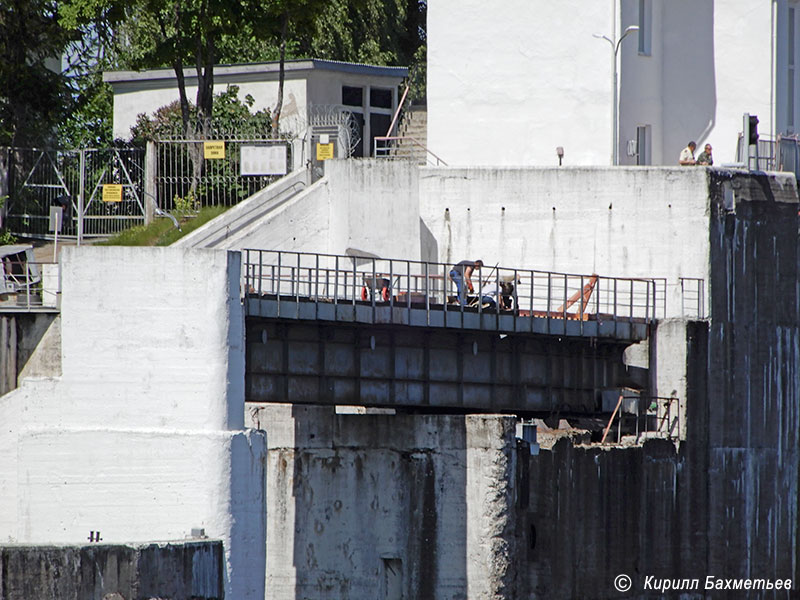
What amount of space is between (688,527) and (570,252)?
7537mm

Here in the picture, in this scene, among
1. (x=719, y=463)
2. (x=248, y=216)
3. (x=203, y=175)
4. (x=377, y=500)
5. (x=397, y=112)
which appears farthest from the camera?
(x=397, y=112)

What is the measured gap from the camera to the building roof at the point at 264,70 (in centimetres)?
5466

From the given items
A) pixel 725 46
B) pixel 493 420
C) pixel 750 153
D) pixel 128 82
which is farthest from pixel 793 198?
pixel 128 82

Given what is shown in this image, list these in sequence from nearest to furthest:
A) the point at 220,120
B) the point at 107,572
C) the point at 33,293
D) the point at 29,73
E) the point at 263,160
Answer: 1. the point at 107,572
2. the point at 33,293
3. the point at 263,160
4. the point at 29,73
5. the point at 220,120

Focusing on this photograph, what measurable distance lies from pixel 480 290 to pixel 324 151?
9.18 metres

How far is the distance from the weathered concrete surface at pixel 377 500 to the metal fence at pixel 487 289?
9.01ft

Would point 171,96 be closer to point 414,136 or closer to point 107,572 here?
point 414,136

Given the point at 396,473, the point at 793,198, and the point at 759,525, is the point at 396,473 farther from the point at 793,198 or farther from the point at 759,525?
the point at 793,198

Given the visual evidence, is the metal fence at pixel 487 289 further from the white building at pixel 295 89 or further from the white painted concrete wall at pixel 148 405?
the white building at pixel 295 89

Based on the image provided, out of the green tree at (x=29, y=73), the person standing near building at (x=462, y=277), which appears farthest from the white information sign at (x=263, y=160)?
the person standing near building at (x=462, y=277)

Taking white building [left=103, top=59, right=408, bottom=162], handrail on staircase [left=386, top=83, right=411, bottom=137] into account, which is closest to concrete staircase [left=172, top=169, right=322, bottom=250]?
white building [left=103, top=59, right=408, bottom=162]

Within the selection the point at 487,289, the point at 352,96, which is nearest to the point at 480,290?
the point at 487,289

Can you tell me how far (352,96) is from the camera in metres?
56.2

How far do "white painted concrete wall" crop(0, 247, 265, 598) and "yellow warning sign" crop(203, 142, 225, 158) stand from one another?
44.2ft
